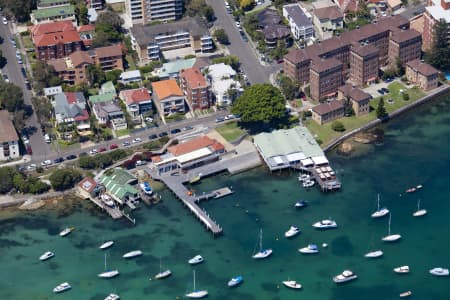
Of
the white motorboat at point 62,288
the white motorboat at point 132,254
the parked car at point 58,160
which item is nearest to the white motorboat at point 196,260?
the white motorboat at point 132,254

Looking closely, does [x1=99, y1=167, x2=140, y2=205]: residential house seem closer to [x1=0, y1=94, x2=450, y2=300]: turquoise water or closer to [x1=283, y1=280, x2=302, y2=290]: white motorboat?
[x1=0, y1=94, x2=450, y2=300]: turquoise water

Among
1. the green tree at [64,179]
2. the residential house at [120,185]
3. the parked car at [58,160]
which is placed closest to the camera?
the residential house at [120,185]

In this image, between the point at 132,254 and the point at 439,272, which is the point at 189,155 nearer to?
the point at 132,254

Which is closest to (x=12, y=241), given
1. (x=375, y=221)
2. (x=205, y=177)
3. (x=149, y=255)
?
(x=149, y=255)

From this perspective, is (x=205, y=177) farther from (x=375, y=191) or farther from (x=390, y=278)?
(x=390, y=278)

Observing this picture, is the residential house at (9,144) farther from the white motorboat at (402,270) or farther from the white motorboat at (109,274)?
the white motorboat at (402,270)

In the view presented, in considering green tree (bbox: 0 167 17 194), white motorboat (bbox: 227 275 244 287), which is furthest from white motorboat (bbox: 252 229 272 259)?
green tree (bbox: 0 167 17 194)

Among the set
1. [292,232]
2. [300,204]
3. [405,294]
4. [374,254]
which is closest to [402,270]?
[405,294]
